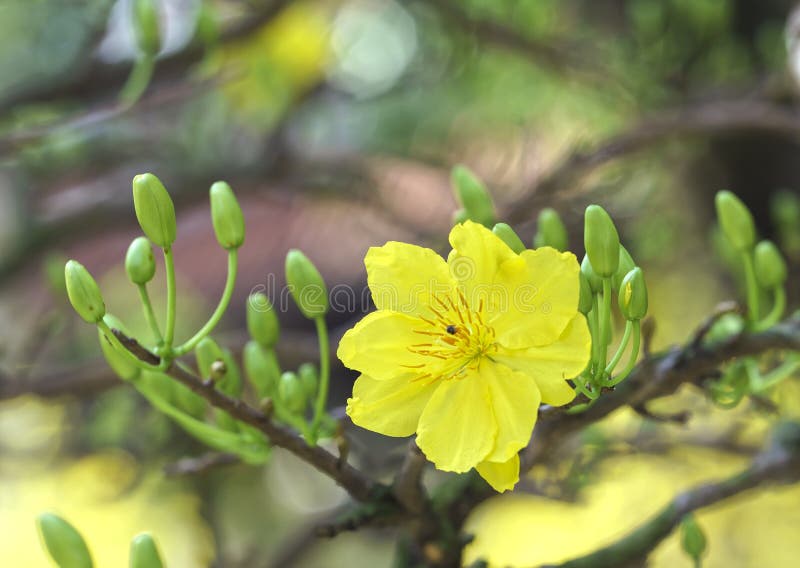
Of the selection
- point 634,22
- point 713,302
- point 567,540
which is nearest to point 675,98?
point 634,22

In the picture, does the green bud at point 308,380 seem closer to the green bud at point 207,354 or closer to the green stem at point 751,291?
the green bud at point 207,354

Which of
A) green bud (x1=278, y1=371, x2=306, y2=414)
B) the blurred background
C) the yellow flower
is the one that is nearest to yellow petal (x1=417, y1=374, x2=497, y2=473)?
the yellow flower

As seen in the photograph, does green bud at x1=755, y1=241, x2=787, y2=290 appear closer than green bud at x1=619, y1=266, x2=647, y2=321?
No

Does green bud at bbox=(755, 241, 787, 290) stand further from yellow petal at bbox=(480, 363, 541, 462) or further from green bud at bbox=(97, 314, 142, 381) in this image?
green bud at bbox=(97, 314, 142, 381)

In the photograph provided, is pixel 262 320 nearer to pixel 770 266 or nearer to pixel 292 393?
pixel 292 393

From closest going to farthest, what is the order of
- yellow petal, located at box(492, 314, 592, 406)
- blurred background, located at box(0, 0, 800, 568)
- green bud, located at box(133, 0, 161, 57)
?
yellow petal, located at box(492, 314, 592, 406), green bud, located at box(133, 0, 161, 57), blurred background, located at box(0, 0, 800, 568)

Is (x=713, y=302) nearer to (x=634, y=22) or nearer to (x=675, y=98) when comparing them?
(x=675, y=98)
